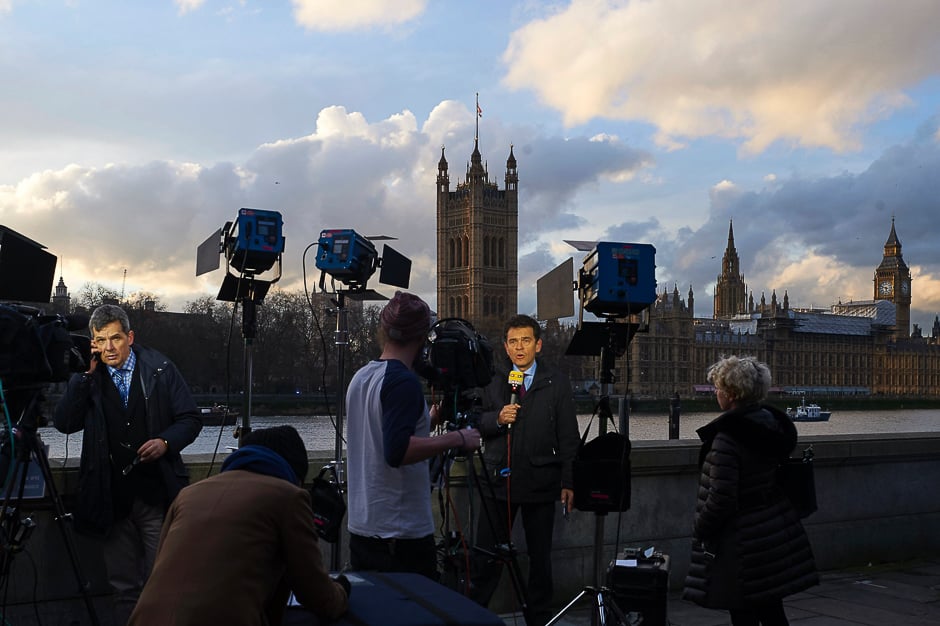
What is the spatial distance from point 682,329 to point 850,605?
99.3 meters

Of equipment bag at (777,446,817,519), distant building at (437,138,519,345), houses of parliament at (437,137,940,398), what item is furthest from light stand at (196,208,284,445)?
distant building at (437,138,519,345)

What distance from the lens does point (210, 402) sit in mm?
48812

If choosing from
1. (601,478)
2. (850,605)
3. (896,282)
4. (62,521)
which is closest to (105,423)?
(62,521)

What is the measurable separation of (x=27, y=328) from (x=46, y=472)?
1.73 feet

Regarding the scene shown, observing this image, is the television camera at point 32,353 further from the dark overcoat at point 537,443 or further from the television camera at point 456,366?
the dark overcoat at point 537,443

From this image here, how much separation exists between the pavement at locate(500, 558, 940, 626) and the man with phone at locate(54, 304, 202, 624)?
1541 mm

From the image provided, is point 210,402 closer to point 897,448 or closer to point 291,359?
point 291,359

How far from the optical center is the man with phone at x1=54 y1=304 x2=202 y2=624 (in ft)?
12.4

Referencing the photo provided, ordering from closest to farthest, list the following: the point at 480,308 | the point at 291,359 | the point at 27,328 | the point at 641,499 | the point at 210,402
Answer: the point at 27,328, the point at 641,499, the point at 210,402, the point at 291,359, the point at 480,308

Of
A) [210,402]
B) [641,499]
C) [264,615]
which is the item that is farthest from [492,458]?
[210,402]

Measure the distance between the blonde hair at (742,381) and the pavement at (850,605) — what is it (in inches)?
46.7

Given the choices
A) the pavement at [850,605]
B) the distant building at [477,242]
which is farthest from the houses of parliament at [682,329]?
the pavement at [850,605]

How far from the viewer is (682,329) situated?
102 meters

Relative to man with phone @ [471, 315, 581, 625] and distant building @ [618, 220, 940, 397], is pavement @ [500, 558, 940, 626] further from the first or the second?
distant building @ [618, 220, 940, 397]
